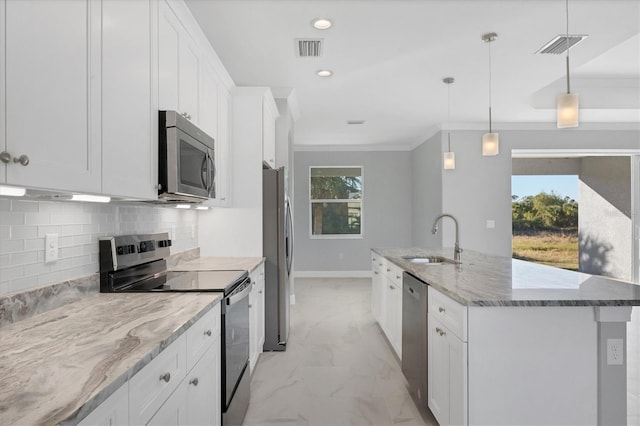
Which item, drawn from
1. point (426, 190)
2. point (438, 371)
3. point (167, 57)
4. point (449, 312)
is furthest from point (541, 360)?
point (426, 190)

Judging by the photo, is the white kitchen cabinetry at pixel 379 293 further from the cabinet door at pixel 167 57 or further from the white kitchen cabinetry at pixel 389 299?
the cabinet door at pixel 167 57

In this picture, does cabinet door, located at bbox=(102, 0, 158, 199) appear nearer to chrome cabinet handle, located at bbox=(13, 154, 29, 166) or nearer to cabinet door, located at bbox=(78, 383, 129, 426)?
chrome cabinet handle, located at bbox=(13, 154, 29, 166)

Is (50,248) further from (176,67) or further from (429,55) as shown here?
(429,55)

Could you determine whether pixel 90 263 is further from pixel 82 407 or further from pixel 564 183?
pixel 564 183

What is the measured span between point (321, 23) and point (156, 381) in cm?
249

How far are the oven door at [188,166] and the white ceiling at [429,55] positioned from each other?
3.20ft

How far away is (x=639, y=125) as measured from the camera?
6086 millimetres

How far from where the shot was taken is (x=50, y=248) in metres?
1.66

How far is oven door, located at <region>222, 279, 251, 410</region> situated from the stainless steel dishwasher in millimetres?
1072

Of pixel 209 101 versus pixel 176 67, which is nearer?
pixel 176 67

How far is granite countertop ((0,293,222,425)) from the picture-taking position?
0.81m

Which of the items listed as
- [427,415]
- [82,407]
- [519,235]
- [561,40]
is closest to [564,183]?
[519,235]

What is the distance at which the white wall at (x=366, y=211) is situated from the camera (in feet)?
26.6

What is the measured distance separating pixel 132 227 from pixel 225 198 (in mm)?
1054
